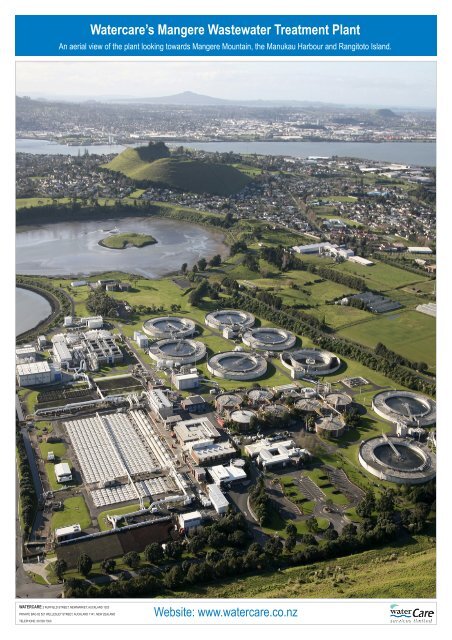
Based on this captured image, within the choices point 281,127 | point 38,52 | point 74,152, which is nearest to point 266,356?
point 38,52

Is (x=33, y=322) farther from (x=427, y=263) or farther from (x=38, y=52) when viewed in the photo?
(x=427, y=263)

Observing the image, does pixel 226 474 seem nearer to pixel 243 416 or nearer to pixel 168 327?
pixel 243 416

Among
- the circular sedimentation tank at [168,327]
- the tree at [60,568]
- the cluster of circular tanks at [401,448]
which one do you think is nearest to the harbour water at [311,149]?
the circular sedimentation tank at [168,327]

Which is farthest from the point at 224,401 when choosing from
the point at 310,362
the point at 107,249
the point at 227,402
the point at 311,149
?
the point at 311,149

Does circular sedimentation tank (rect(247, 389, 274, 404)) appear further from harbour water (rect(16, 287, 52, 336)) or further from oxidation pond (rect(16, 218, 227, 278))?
oxidation pond (rect(16, 218, 227, 278))

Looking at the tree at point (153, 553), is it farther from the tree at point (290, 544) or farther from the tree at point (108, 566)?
the tree at point (290, 544)

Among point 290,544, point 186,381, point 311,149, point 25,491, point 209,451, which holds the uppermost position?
point 311,149
